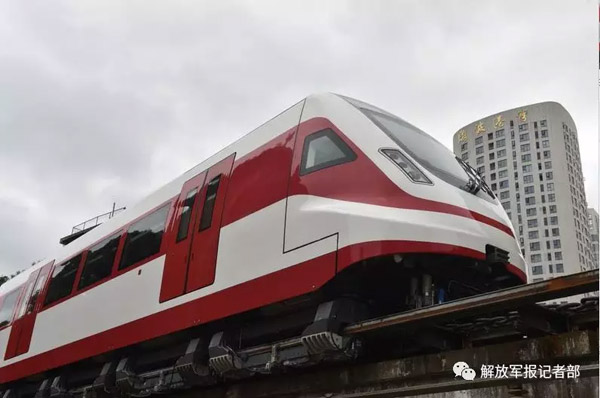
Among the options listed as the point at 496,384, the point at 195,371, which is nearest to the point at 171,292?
the point at 195,371

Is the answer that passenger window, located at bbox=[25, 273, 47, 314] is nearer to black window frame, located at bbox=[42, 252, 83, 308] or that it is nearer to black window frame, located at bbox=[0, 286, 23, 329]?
black window frame, located at bbox=[42, 252, 83, 308]

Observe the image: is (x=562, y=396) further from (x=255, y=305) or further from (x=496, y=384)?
(x=255, y=305)

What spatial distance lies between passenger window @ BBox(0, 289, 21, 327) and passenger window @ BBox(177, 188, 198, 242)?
573cm

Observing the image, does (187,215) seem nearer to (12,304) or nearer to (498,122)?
(12,304)

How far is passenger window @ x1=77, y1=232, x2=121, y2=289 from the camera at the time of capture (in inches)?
316

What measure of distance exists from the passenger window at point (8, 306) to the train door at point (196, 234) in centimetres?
567

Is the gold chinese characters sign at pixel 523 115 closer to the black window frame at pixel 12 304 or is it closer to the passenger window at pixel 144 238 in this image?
the black window frame at pixel 12 304

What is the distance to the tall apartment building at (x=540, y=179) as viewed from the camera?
69.4 metres

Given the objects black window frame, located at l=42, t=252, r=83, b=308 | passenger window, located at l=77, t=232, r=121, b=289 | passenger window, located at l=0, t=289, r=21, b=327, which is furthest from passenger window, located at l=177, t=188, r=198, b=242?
passenger window, located at l=0, t=289, r=21, b=327

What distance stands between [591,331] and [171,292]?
4056 millimetres

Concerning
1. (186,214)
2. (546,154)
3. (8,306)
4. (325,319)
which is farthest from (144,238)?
(546,154)

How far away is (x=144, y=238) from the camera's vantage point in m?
7.42

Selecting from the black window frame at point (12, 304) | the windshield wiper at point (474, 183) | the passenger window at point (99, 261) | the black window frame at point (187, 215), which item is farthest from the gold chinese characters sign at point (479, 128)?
the black window frame at point (187, 215)

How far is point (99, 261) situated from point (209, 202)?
8.99 feet
